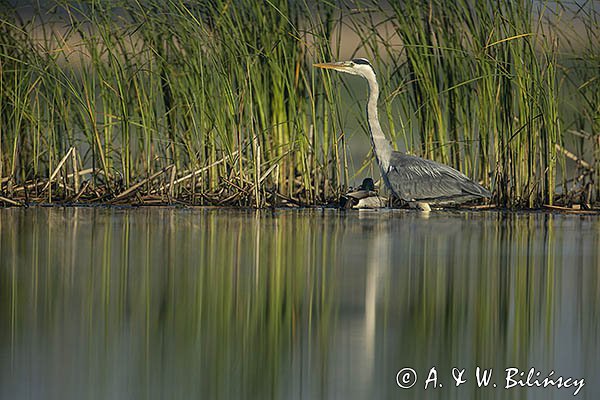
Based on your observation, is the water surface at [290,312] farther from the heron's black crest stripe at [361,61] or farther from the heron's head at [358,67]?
the heron's black crest stripe at [361,61]

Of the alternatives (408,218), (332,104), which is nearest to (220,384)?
(408,218)

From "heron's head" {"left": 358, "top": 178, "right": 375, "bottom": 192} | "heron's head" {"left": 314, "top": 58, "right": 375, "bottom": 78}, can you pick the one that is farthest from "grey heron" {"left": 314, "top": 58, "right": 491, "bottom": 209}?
"heron's head" {"left": 358, "top": 178, "right": 375, "bottom": 192}

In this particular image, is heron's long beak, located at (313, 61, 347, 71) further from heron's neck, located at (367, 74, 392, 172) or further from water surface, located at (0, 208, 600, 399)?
water surface, located at (0, 208, 600, 399)

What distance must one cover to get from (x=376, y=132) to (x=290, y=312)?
19.0 feet

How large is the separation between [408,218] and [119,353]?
5.64 m

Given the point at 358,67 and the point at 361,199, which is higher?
the point at 358,67

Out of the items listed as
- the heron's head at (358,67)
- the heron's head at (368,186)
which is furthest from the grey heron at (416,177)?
the heron's head at (368,186)

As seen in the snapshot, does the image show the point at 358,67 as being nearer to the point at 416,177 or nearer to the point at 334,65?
the point at 334,65

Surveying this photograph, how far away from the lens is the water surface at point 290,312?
3574mm

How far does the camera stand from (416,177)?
969 centimetres

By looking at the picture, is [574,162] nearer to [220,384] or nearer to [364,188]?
[364,188]

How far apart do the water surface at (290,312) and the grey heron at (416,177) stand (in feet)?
5.11

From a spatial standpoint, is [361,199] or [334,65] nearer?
[361,199]

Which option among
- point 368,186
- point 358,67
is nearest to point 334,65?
point 358,67
